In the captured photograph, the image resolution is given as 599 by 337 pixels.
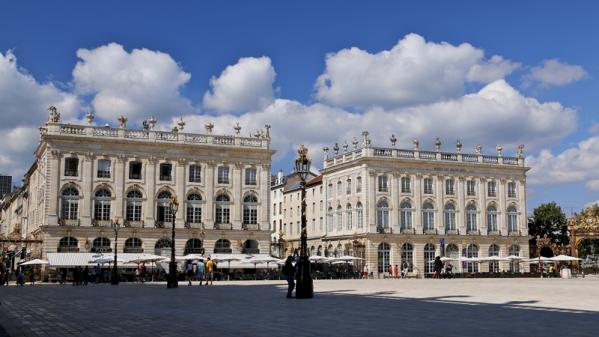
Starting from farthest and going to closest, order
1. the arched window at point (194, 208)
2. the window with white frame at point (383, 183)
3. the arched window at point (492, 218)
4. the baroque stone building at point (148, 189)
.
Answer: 1. the arched window at point (492, 218)
2. the window with white frame at point (383, 183)
3. the arched window at point (194, 208)
4. the baroque stone building at point (148, 189)

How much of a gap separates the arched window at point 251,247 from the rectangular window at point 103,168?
13.8m

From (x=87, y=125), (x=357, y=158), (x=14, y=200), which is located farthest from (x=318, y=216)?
(x=14, y=200)

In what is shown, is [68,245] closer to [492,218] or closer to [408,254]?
[408,254]

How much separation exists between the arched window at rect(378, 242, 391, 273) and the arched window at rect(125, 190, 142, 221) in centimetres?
2563

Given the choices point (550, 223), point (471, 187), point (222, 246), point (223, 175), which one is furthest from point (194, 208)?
point (550, 223)

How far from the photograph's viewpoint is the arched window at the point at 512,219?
82.2 meters

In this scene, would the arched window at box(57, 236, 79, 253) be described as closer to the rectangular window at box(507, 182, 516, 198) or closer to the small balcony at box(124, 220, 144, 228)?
the small balcony at box(124, 220, 144, 228)

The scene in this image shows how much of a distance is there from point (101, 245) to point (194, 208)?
28.8 ft

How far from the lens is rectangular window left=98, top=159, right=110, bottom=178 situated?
207 ft

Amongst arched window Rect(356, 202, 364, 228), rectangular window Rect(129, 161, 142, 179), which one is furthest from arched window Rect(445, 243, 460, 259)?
rectangular window Rect(129, 161, 142, 179)

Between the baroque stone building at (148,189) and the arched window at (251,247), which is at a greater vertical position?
the baroque stone building at (148,189)

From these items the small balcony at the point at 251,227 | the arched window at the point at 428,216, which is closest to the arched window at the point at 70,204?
the small balcony at the point at 251,227

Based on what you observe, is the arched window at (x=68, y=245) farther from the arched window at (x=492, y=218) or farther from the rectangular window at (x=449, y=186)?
the arched window at (x=492, y=218)

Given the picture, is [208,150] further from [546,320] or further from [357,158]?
[546,320]
